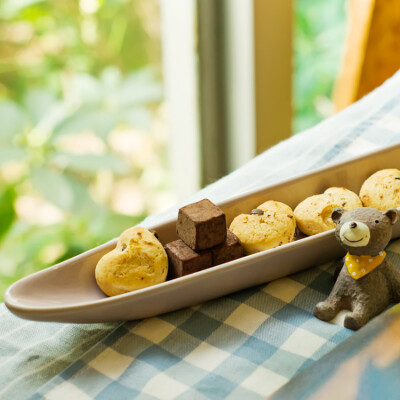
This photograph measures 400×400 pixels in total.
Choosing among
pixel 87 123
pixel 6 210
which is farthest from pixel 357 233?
pixel 87 123

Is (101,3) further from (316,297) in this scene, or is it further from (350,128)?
(316,297)

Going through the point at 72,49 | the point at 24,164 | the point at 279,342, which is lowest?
the point at 24,164

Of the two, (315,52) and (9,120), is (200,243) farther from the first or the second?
(315,52)

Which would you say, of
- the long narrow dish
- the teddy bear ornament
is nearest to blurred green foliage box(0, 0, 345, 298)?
the long narrow dish

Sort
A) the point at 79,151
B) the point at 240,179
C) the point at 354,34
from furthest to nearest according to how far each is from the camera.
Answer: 1. the point at 79,151
2. the point at 354,34
3. the point at 240,179

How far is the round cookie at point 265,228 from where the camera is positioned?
712mm

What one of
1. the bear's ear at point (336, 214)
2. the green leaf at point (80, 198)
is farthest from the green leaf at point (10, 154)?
the bear's ear at point (336, 214)

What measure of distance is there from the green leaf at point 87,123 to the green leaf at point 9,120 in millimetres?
87

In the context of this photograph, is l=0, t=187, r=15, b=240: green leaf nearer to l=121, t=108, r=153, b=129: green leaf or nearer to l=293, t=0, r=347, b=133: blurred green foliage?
l=121, t=108, r=153, b=129: green leaf

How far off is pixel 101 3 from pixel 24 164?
1.41 ft

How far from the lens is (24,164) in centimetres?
167

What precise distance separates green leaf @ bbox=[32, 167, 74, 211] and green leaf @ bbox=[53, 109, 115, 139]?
10 cm

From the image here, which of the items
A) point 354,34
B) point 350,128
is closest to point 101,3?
point 354,34

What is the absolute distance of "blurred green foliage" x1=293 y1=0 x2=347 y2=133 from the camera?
6.18 feet
